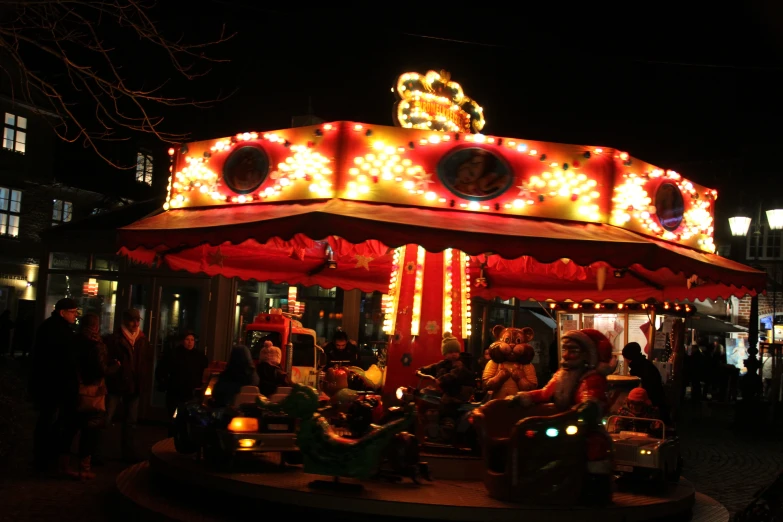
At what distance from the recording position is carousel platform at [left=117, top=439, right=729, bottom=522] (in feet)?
23.0

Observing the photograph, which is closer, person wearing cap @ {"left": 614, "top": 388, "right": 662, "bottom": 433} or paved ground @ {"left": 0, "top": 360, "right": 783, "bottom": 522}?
paved ground @ {"left": 0, "top": 360, "right": 783, "bottom": 522}

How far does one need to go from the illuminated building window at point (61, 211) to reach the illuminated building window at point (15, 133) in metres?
2.92

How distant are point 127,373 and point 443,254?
13.8ft

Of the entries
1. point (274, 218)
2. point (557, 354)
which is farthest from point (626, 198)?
point (557, 354)

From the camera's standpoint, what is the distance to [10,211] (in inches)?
1286

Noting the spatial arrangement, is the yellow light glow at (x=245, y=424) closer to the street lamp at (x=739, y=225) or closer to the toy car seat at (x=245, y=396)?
the toy car seat at (x=245, y=396)

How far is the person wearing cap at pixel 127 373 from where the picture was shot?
1005cm

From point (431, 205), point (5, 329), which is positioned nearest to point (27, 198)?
point (5, 329)

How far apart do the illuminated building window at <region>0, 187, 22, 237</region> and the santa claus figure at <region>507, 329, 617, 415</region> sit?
29.7 meters

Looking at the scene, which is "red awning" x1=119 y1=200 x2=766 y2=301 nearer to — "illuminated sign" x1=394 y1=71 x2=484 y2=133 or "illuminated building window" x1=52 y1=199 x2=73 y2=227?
"illuminated sign" x1=394 y1=71 x2=484 y2=133

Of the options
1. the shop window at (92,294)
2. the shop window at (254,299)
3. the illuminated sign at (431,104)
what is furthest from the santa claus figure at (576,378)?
the shop window at (92,294)

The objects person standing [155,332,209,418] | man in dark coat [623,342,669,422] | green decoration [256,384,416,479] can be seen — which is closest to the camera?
green decoration [256,384,416,479]

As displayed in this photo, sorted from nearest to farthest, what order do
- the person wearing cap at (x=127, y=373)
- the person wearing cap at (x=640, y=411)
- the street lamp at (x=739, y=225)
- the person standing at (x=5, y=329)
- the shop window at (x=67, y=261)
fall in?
the person wearing cap at (x=640, y=411), the person wearing cap at (x=127, y=373), the shop window at (x=67, y=261), the street lamp at (x=739, y=225), the person standing at (x=5, y=329)

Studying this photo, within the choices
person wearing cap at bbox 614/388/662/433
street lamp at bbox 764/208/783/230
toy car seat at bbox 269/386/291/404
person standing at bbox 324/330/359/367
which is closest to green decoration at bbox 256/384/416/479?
toy car seat at bbox 269/386/291/404
